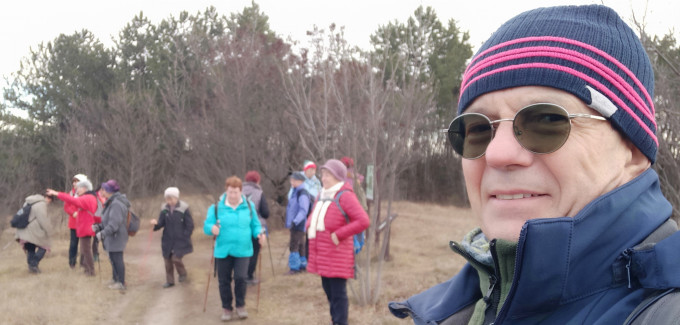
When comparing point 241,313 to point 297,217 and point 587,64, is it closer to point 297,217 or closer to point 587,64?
point 297,217

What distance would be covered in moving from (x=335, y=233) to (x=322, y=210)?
324 mm

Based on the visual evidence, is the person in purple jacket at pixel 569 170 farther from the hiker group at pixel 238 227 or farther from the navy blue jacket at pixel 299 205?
the navy blue jacket at pixel 299 205

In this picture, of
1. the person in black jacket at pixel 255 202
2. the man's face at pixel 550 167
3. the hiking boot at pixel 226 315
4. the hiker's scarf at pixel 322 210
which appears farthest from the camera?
the person in black jacket at pixel 255 202

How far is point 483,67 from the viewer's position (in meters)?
1.27

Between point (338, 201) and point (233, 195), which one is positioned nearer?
point (338, 201)

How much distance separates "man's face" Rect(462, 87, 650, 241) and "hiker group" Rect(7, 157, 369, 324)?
4468mm

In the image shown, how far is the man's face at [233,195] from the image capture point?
6980 millimetres

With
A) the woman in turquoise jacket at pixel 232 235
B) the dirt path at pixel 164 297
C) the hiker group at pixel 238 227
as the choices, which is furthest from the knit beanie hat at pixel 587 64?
the dirt path at pixel 164 297

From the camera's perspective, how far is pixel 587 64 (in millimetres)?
1130

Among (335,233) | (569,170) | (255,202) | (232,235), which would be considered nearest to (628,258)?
(569,170)

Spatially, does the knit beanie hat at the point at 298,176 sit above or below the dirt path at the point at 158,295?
above

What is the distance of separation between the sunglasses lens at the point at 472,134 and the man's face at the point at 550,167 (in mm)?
42

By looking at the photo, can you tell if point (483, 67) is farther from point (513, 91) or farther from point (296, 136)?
point (296, 136)

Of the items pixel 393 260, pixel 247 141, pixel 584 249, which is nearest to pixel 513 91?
pixel 584 249
